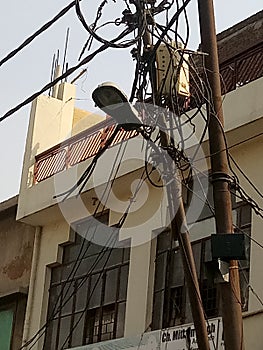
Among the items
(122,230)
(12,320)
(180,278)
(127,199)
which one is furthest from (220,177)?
(12,320)

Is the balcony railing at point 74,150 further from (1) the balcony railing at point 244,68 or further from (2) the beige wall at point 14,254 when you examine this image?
(1) the balcony railing at point 244,68

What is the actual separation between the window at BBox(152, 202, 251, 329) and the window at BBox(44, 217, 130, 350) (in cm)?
70

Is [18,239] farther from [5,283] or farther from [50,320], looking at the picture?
[50,320]

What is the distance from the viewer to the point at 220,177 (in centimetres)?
736

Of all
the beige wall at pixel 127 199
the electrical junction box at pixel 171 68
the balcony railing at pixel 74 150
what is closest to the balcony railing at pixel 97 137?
the balcony railing at pixel 74 150

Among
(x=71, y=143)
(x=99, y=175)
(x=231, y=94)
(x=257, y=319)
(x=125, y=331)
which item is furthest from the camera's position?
(x=71, y=143)

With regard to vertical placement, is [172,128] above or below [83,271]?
below

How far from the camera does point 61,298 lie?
1374 cm

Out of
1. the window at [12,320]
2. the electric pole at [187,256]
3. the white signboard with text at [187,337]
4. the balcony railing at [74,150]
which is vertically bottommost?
the electric pole at [187,256]

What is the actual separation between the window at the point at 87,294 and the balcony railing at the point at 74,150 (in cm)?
101

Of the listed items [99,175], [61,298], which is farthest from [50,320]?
[99,175]

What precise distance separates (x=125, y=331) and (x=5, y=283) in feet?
11.0

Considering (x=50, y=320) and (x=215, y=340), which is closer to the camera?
(x=215, y=340)

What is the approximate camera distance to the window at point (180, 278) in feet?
36.6
